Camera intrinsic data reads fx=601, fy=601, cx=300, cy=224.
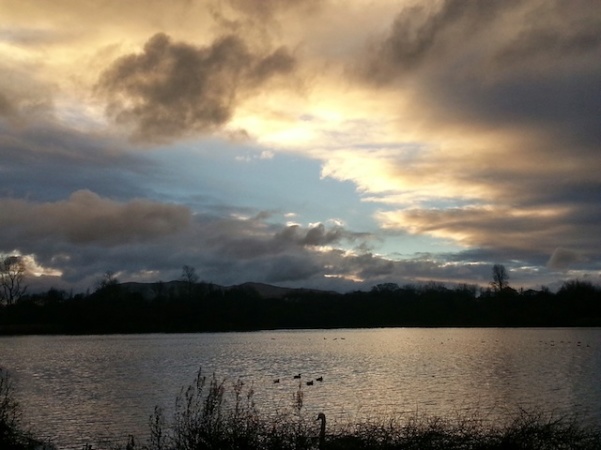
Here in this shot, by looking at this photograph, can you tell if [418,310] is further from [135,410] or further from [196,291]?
[135,410]

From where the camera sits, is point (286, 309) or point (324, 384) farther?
point (286, 309)

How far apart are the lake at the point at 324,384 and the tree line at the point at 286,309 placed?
62.9 metres

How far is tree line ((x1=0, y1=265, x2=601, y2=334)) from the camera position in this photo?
13062 centimetres

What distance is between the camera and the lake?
29.0 m

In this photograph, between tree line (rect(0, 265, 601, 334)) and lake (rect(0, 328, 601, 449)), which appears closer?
lake (rect(0, 328, 601, 449))

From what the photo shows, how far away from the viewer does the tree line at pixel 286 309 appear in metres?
131

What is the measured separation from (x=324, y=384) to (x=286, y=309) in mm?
126594

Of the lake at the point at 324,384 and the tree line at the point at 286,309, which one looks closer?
the lake at the point at 324,384

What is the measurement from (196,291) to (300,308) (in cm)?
2973

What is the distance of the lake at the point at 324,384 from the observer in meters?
29.0

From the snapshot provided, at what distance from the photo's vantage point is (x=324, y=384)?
40781 mm

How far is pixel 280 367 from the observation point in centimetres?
5453

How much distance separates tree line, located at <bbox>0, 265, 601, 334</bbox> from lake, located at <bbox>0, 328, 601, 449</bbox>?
206ft

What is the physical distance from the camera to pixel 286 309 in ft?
547
